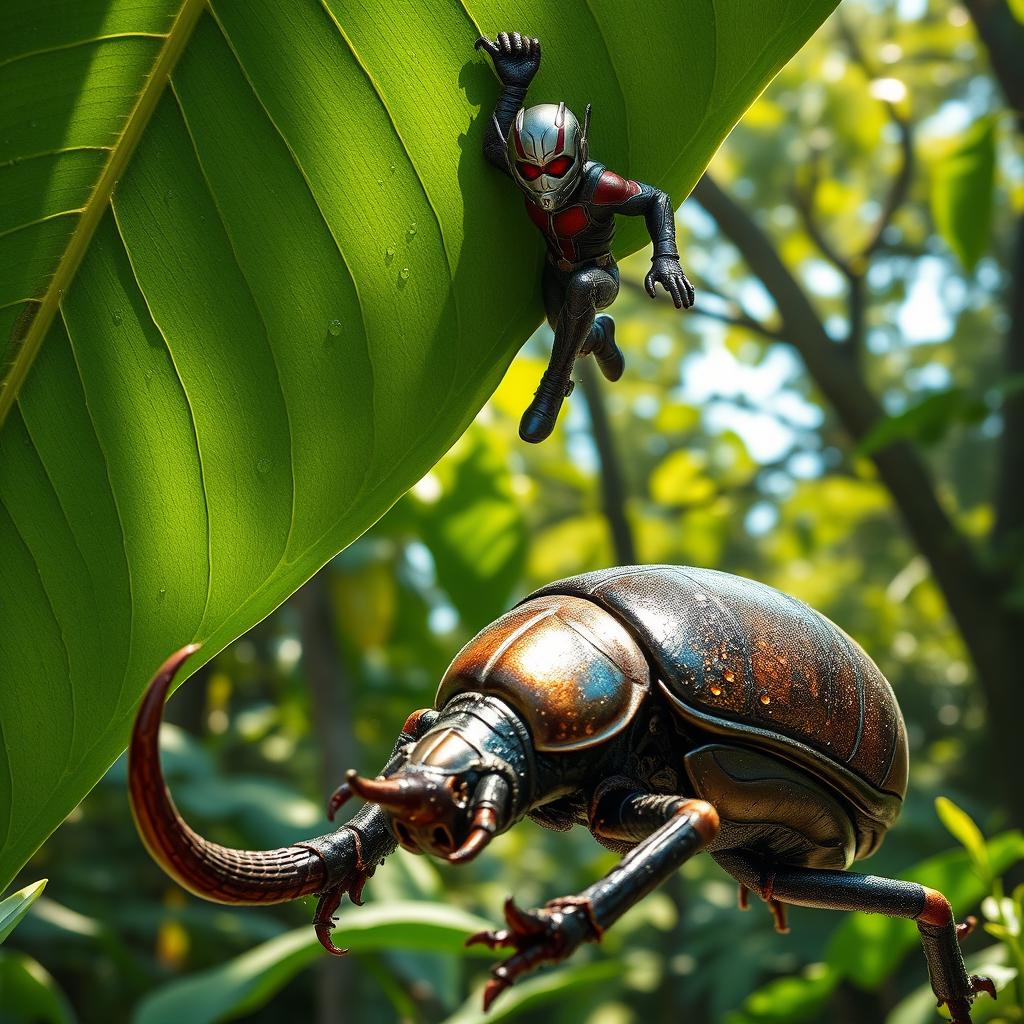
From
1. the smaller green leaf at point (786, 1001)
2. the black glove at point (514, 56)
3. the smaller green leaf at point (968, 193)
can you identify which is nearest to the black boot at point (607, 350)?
the black glove at point (514, 56)

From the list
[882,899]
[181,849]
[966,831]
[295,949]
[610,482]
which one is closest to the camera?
[181,849]

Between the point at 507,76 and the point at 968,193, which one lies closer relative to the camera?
the point at 507,76

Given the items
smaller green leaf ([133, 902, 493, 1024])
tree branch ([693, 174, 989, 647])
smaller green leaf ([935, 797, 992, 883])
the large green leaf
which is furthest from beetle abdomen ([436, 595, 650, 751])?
tree branch ([693, 174, 989, 647])

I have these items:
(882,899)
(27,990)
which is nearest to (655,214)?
(882,899)

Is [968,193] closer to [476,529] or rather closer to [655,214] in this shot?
[476,529]

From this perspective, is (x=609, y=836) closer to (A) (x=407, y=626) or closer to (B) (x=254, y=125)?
(B) (x=254, y=125)

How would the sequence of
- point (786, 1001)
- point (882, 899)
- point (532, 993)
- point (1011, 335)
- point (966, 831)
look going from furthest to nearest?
1. point (1011, 335)
2. point (532, 993)
3. point (786, 1001)
4. point (966, 831)
5. point (882, 899)

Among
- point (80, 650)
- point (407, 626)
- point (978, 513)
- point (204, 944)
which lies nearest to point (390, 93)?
point (80, 650)
